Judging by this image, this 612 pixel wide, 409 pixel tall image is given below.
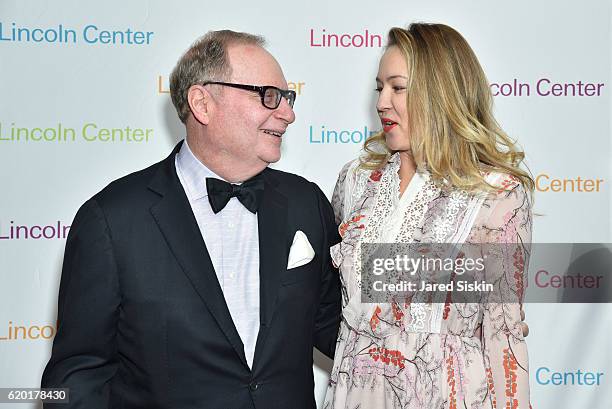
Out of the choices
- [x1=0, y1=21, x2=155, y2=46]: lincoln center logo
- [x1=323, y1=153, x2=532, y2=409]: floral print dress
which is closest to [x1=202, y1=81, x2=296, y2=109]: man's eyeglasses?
[x1=323, y1=153, x2=532, y2=409]: floral print dress

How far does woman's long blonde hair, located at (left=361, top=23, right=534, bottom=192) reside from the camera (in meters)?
2.00

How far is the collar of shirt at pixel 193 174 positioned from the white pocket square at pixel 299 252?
26cm

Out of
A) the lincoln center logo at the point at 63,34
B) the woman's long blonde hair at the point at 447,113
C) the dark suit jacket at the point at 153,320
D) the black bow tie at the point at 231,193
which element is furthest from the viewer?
the lincoln center logo at the point at 63,34

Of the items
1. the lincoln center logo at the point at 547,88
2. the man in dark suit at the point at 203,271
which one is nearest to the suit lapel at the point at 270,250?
the man in dark suit at the point at 203,271

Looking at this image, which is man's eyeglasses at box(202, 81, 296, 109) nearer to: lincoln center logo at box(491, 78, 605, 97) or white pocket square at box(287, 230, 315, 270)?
white pocket square at box(287, 230, 315, 270)

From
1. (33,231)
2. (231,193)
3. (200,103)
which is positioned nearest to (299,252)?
(231,193)

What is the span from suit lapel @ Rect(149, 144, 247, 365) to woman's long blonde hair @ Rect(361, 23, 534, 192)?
64cm

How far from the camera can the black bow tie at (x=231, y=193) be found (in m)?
1.89

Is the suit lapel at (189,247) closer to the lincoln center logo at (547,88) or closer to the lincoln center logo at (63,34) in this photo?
the lincoln center logo at (63,34)

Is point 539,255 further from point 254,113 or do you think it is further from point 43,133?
point 43,133

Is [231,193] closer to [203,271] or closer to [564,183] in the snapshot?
[203,271]

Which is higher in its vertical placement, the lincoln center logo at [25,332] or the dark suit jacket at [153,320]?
the dark suit jacket at [153,320]

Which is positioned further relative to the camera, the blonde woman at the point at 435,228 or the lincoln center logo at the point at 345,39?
the lincoln center logo at the point at 345,39

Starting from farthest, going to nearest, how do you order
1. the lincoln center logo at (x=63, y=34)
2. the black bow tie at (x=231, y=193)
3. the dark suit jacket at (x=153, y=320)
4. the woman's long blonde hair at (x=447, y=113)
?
the lincoln center logo at (x=63, y=34) < the woman's long blonde hair at (x=447, y=113) < the black bow tie at (x=231, y=193) < the dark suit jacket at (x=153, y=320)
